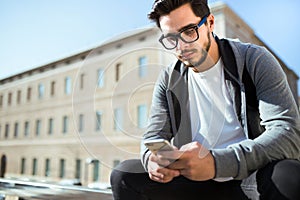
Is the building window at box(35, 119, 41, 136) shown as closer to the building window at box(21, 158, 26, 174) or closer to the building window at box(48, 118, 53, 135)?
the building window at box(48, 118, 53, 135)

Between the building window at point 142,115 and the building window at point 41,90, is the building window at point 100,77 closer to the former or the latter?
the building window at point 142,115

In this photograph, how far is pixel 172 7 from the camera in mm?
434

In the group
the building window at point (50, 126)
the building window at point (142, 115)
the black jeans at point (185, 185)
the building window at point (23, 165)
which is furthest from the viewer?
the building window at point (23, 165)

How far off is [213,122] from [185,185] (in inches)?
4.3

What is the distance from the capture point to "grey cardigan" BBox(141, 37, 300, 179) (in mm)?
350

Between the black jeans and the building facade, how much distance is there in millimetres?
32

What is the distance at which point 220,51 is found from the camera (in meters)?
0.47

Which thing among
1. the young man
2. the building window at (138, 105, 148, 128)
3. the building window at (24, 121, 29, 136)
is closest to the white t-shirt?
the young man

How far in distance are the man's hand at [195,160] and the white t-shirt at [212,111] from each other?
0.09m

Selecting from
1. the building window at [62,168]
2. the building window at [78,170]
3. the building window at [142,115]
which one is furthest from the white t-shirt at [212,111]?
the building window at [62,168]

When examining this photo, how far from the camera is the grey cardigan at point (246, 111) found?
1.15ft

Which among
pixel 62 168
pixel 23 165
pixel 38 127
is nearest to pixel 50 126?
pixel 38 127

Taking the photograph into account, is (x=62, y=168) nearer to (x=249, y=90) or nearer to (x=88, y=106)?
(x=88, y=106)

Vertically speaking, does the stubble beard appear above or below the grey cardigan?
above
